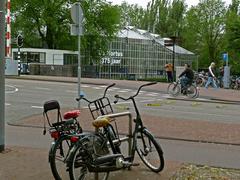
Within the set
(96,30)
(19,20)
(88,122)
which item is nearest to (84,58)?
(96,30)

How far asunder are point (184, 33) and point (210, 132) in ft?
212

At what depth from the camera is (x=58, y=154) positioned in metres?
5.31

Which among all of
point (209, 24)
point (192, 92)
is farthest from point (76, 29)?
point (209, 24)

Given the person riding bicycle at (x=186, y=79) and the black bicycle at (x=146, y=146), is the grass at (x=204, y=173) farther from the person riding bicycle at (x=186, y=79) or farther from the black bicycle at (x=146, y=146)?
the person riding bicycle at (x=186, y=79)

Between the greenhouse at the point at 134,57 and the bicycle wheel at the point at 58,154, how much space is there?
41623 mm

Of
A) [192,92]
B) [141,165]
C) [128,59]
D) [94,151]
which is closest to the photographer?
[94,151]

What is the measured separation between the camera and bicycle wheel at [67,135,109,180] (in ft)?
16.4

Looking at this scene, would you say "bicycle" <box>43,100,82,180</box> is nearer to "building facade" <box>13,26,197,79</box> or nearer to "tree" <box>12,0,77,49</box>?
"building facade" <box>13,26,197,79</box>

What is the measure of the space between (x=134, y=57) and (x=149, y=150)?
4630cm

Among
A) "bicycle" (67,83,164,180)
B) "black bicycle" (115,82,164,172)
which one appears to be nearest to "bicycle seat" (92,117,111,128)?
"bicycle" (67,83,164,180)

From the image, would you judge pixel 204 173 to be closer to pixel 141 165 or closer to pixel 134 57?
pixel 141 165

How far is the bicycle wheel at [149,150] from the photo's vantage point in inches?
238

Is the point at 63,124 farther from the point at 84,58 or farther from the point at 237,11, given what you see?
the point at 237,11

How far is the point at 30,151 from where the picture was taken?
→ 7312 mm
